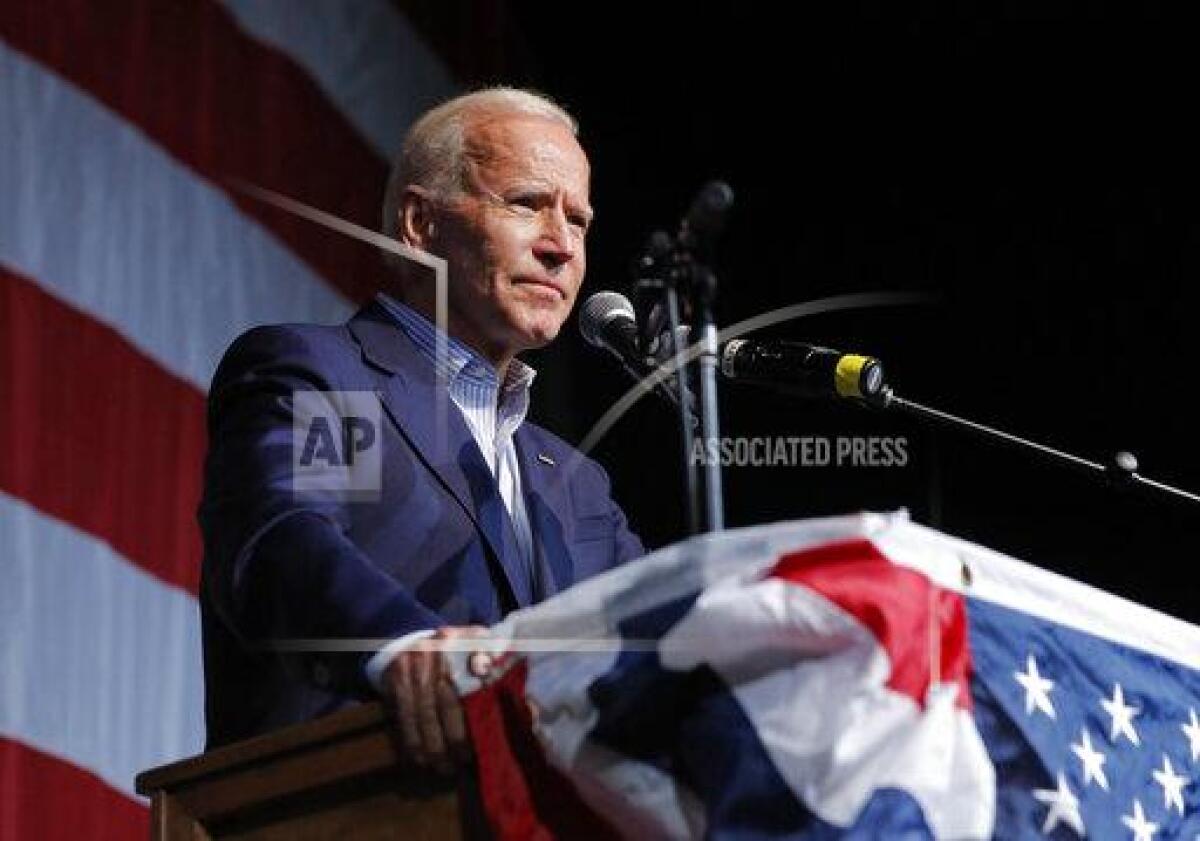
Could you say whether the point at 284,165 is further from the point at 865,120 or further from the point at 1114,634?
the point at 1114,634

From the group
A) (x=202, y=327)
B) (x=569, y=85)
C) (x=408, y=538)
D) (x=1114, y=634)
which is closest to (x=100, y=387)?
(x=202, y=327)

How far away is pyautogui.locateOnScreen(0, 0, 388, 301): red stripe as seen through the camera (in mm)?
2854

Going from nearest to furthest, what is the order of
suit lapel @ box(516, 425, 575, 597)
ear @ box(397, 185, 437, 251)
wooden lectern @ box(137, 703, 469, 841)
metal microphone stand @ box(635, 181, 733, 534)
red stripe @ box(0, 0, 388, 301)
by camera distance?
1. wooden lectern @ box(137, 703, 469, 841)
2. metal microphone stand @ box(635, 181, 733, 534)
3. suit lapel @ box(516, 425, 575, 597)
4. ear @ box(397, 185, 437, 251)
5. red stripe @ box(0, 0, 388, 301)

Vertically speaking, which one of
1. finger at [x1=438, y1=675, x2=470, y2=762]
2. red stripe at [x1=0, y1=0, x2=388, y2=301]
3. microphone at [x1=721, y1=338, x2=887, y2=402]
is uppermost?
red stripe at [x1=0, y1=0, x2=388, y2=301]

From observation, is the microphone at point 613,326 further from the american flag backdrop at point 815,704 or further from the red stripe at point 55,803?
the red stripe at point 55,803

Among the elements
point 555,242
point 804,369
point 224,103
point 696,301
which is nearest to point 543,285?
point 555,242

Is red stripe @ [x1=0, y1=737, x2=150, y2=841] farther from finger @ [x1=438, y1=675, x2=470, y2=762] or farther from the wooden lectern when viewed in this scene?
finger @ [x1=438, y1=675, x2=470, y2=762]

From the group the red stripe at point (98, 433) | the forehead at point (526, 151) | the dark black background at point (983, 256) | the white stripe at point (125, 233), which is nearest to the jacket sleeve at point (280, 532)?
the forehead at point (526, 151)

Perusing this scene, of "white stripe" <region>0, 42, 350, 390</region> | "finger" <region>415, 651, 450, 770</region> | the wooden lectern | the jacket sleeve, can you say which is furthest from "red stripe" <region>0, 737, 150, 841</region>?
"finger" <region>415, 651, 450, 770</region>

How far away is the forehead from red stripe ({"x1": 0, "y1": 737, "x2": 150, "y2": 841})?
42.4 inches

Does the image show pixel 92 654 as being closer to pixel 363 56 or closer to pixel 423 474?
pixel 423 474

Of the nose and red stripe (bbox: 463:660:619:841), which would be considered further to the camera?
the nose

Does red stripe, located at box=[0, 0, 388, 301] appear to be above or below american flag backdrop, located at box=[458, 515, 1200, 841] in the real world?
above

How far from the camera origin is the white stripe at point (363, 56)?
3312mm
